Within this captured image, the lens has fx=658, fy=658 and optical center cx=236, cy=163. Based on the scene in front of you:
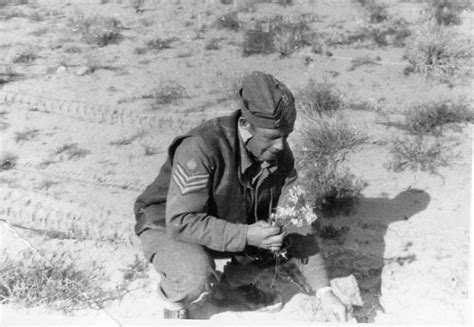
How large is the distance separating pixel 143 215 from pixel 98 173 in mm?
1931

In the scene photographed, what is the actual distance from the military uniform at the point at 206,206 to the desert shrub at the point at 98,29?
5.39 metres

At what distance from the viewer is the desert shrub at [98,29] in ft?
28.0

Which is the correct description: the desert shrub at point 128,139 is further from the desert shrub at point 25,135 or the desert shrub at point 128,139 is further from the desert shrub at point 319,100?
the desert shrub at point 319,100

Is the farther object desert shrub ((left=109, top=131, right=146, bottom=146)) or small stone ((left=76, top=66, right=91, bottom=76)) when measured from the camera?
small stone ((left=76, top=66, right=91, bottom=76))

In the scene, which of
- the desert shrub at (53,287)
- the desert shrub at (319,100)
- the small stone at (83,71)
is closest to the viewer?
the desert shrub at (53,287)

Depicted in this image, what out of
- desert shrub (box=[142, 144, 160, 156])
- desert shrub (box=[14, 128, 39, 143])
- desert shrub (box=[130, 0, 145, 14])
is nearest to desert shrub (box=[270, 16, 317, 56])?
desert shrub (box=[130, 0, 145, 14])

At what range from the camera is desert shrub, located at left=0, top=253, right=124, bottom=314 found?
12.3 ft

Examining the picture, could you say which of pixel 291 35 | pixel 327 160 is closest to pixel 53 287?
pixel 327 160

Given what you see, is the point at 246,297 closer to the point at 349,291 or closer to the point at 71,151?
the point at 349,291

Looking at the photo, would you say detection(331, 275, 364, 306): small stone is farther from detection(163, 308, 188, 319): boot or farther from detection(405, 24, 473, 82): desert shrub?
detection(405, 24, 473, 82): desert shrub

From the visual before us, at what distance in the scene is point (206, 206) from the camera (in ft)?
10.7

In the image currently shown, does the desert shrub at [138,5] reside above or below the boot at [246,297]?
below

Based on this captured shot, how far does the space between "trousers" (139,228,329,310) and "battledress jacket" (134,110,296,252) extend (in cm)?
8

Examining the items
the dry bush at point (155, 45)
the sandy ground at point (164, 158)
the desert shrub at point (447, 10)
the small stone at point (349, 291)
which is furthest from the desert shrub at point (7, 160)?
the desert shrub at point (447, 10)
